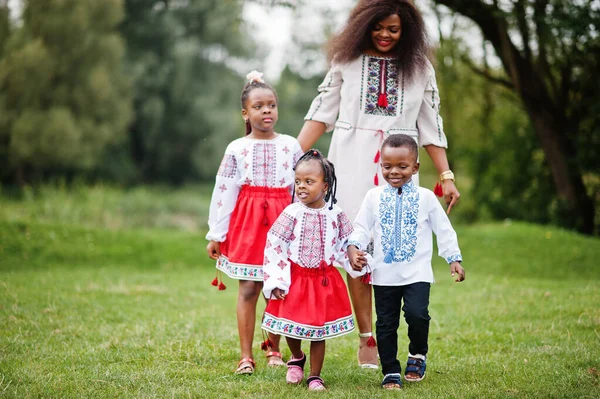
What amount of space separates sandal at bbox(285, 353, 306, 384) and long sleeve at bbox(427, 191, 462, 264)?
109 cm

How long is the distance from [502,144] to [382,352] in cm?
1520

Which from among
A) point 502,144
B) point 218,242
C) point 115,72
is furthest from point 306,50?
point 218,242

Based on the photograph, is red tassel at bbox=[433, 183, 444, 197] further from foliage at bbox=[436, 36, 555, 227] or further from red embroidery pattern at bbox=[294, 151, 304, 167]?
foliage at bbox=[436, 36, 555, 227]

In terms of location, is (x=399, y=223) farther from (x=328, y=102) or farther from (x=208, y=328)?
(x=208, y=328)

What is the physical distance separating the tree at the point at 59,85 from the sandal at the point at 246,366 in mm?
15529

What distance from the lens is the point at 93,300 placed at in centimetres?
701

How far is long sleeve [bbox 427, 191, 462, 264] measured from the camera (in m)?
3.86

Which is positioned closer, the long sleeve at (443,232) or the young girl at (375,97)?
the long sleeve at (443,232)

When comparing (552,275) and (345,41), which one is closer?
(345,41)

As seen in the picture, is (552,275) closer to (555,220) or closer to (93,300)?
(555,220)

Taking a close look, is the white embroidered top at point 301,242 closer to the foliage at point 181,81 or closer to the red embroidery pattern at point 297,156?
the red embroidery pattern at point 297,156

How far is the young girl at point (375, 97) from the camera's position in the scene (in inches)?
176

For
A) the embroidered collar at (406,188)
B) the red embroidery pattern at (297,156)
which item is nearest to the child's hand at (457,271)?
the embroidered collar at (406,188)

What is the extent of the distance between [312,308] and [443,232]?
923mm
